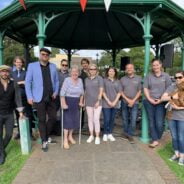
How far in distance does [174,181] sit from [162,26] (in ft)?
19.1

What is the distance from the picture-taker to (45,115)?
6.18m

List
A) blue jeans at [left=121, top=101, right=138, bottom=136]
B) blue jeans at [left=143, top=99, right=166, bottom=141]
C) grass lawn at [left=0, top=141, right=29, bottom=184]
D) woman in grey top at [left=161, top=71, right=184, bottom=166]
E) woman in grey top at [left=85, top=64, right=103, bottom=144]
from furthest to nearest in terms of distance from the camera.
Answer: blue jeans at [left=121, top=101, right=138, bottom=136], woman in grey top at [left=85, top=64, right=103, bottom=144], blue jeans at [left=143, top=99, right=166, bottom=141], woman in grey top at [left=161, top=71, right=184, bottom=166], grass lawn at [left=0, top=141, right=29, bottom=184]

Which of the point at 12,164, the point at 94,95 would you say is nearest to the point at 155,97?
the point at 94,95

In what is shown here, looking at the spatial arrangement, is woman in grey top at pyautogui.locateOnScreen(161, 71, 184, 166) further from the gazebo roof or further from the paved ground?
the gazebo roof

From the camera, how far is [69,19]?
418 inches

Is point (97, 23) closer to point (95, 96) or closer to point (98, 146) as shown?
point (95, 96)

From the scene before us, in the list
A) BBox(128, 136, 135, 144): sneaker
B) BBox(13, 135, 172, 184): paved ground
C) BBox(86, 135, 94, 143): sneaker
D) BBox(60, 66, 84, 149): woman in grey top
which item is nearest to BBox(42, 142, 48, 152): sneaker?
BBox(13, 135, 172, 184): paved ground

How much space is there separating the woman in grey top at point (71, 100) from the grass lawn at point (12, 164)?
98 centimetres

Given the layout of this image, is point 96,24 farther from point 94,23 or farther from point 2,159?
point 2,159

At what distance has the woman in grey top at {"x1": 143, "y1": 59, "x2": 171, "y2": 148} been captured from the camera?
6.29m

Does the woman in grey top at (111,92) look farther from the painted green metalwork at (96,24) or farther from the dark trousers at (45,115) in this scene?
the dark trousers at (45,115)

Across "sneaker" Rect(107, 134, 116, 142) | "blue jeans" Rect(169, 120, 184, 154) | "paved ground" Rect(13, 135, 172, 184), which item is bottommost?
"paved ground" Rect(13, 135, 172, 184)

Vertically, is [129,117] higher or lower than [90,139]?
higher

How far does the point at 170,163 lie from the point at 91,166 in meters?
1.41
